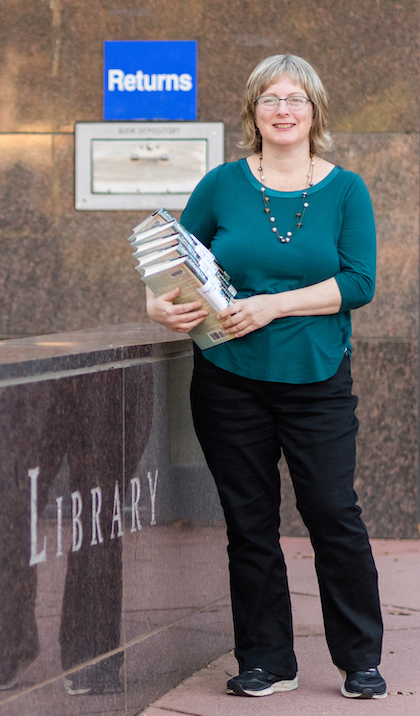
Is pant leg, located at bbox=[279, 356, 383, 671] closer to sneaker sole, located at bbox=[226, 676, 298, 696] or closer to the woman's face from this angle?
sneaker sole, located at bbox=[226, 676, 298, 696]

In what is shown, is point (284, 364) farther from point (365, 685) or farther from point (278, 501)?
point (365, 685)

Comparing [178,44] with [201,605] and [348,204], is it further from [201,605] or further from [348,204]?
[201,605]

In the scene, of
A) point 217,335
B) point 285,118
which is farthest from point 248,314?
point 285,118

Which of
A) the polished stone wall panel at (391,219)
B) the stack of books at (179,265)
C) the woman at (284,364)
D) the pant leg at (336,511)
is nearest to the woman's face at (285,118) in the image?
the woman at (284,364)

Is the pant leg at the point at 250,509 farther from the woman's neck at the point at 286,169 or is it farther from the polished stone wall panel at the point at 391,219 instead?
the polished stone wall panel at the point at 391,219

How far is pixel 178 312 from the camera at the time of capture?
10.1 feet

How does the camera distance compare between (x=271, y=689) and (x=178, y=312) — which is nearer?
(x=178, y=312)

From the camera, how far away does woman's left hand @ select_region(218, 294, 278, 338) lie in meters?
3.06

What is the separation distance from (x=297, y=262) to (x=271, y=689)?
55.0 inches

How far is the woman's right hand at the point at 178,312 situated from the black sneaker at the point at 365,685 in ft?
4.05

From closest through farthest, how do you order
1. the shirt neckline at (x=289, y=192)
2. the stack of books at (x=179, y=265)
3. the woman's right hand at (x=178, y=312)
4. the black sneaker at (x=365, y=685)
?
the stack of books at (x=179, y=265), the woman's right hand at (x=178, y=312), the shirt neckline at (x=289, y=192), the black sneaker at (x=365, y=685)

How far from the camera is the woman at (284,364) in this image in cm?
313

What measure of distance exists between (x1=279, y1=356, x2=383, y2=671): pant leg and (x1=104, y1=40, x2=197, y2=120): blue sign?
9.96 feet

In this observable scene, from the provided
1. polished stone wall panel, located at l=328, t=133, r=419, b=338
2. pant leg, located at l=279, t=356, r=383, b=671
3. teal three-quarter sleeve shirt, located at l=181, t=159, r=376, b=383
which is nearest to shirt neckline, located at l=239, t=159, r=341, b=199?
teal three-quarter sleeve shirt, located at l=181, t=159, r=376, b=383
